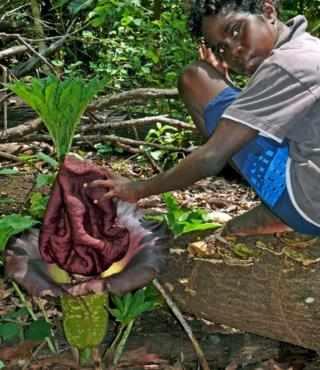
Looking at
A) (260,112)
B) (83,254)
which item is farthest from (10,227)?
(260,112)

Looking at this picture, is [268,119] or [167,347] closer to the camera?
[268,119]

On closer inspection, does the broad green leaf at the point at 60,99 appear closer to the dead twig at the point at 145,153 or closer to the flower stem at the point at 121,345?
the flower stem at the point at 121,345

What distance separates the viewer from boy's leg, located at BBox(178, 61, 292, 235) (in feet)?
7.13

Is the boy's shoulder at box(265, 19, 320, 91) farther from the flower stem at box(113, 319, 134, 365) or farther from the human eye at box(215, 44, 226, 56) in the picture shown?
the flower stem at box(113, 319, 134, 365)

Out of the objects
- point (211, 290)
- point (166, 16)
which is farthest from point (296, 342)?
point (166, 16)

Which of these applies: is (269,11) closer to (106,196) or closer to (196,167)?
(196,167)

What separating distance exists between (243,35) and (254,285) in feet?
2.88

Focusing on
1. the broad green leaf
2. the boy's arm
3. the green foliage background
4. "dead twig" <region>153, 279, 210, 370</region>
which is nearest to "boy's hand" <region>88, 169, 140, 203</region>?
the boy's arm

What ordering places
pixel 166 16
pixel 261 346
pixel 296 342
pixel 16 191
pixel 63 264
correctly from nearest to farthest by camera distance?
pixel 63 264 < pixel 296 342 < pixel 261 346 < pixel 16 191 < pixel 166 16

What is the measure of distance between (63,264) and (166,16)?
3.49 m

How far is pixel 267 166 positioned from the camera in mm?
2080

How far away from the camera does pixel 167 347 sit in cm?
227

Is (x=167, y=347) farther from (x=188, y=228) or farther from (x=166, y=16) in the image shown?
(x=166, y=16)

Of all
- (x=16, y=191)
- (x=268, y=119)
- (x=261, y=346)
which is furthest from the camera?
(x=16, y=191)
